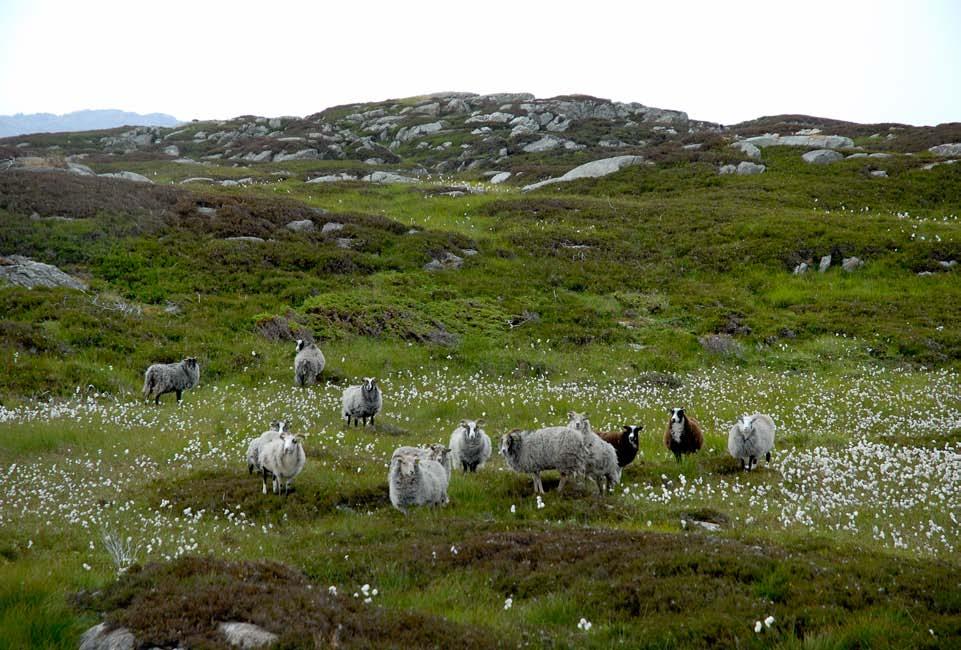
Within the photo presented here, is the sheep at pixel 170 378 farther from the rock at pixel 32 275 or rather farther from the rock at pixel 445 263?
the rock at pixel 445 263

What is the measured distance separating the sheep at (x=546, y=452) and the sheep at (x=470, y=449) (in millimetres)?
1626

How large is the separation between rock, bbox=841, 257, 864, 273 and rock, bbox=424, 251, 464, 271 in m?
23.2

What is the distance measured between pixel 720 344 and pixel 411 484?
22.8 m

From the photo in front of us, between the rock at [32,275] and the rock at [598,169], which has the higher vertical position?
the rock at [598,169]

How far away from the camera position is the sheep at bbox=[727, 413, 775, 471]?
1725cm

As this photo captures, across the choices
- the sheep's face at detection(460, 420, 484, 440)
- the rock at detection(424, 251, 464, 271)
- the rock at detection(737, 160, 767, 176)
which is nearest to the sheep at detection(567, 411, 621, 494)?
the sheep's face at detection(460, 420, 484, 440)

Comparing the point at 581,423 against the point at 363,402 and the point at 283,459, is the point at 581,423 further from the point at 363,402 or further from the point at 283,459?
the point at 363,402

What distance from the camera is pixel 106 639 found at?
665 centimetres

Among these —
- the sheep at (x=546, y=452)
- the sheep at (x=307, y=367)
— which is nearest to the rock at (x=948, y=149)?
the sheep at (x=307, y=367)

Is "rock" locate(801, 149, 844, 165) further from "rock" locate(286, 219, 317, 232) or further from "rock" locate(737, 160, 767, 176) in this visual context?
"rock" locate(286, 219, 317, 232)

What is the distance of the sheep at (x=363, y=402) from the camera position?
2111 cm

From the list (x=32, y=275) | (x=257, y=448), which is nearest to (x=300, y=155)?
(x=32, y=275)

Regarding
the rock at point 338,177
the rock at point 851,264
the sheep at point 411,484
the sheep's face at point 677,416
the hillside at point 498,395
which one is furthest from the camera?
the rock at point 338,177

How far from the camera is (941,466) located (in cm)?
1627
